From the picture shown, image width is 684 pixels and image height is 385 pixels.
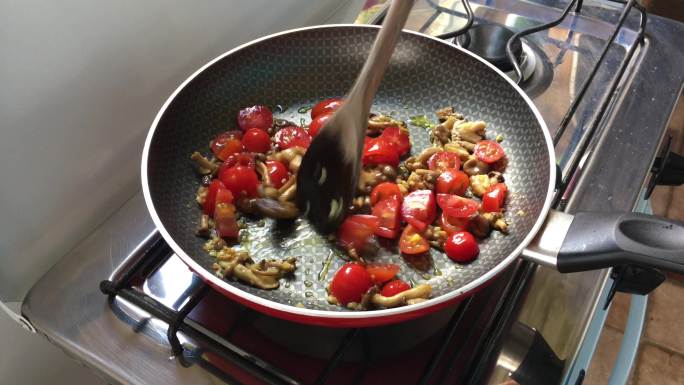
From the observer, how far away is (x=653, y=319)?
1.53m

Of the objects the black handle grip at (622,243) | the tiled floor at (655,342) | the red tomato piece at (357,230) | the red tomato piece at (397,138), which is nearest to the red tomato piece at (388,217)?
the red tomato piece at (357,230)

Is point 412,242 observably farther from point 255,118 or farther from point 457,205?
point 255,118

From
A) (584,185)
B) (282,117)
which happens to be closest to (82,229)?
(282,117)

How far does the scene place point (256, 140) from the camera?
32.6 inches

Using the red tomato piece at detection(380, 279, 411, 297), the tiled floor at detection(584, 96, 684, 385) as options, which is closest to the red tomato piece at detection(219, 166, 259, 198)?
the red tomato piece at detection(380, 279, 411, 297)

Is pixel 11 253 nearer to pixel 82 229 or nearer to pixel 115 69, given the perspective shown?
pixel 82 229

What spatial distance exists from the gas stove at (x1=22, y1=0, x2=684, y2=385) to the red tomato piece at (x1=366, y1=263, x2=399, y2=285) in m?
0.06

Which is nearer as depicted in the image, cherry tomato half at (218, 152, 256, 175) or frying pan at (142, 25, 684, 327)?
frying pan at (142, 25, 684, 327)

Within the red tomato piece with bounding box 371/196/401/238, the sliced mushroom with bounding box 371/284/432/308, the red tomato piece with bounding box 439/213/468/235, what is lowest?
the sliced mushroom with bounding box 371/284/432/308

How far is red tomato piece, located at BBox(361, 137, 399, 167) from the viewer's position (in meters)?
0.81

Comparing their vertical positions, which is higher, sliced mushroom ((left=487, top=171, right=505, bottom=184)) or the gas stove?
sliced mushroom ((left=487, top=171, right=505, bottom=184))

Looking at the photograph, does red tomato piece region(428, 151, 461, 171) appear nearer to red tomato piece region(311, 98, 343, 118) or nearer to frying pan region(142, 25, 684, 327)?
frying pan region(142, 25, 684, 327)

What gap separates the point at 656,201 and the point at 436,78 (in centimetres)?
121

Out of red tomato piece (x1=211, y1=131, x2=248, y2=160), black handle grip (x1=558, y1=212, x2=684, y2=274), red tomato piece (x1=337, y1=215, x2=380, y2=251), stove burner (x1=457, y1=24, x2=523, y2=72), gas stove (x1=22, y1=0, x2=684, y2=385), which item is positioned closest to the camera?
black handle grip (x1=558, y1=212, x2=684, y2=274)
